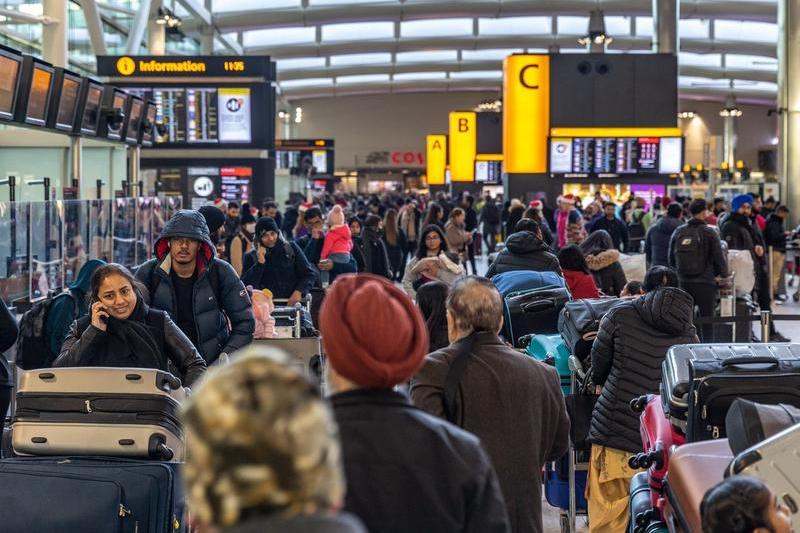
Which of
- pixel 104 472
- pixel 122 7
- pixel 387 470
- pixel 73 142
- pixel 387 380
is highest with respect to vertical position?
pixel 122 7

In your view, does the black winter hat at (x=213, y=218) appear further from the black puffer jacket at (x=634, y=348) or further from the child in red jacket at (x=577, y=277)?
the black puffer jacket at (x=634, y=348)

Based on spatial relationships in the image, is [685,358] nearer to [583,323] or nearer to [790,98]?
[583,323]

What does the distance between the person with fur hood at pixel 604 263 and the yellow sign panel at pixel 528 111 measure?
39.2 ft

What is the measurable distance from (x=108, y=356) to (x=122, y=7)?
29.5m

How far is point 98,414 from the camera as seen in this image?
13.8 ft

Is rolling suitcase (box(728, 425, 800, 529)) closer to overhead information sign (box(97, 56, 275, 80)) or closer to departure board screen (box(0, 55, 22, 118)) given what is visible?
departure board screen (box(0, 55, 22, 118))

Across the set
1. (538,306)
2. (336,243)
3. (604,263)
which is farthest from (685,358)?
(336,243)

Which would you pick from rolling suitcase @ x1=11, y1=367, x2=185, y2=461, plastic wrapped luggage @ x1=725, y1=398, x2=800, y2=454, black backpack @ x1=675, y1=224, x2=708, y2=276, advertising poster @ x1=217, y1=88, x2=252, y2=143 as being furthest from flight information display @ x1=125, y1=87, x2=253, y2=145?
plastic wrapped luggage @ x1=725, y1=398, x2=800, y2=454

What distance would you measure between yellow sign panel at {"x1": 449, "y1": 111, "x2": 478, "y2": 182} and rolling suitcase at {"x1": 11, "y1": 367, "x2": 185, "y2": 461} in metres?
38.5

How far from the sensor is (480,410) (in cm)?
375

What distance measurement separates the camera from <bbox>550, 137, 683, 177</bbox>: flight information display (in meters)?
22.6

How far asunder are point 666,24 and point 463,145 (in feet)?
53.0

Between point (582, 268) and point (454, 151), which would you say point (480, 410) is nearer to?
point (582, 268)

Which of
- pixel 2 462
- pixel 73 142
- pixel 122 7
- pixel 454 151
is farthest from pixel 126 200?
pixel 454 151
